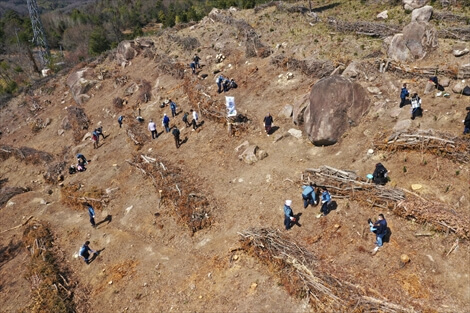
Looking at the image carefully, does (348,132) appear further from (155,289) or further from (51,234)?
(51,234)

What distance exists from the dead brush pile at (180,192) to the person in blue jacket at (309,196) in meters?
5.09

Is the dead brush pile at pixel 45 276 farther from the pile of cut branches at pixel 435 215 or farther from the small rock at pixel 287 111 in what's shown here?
the small rock at pixel 287 111

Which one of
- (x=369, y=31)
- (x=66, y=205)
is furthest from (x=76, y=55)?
(x=369, y=31)

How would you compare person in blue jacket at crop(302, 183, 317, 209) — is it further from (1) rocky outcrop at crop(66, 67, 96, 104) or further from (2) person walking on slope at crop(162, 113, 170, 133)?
(1) rocky outcrop at crop(66, 67, 96, 104)

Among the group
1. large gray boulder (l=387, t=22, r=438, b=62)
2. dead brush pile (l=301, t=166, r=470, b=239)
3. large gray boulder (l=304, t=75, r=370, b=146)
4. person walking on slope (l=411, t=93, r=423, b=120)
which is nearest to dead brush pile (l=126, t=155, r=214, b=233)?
dead brush pile (l=301, t=166, r=470, b=239)

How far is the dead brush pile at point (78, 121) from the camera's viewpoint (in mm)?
31484

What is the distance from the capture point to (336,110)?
18.7 metres

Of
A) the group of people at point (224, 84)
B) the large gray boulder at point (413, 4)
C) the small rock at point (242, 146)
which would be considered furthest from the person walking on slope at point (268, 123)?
the large gray boulder at point (413, 4)

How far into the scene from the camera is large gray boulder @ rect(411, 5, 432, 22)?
1005 inches

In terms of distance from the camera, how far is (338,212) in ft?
46.2

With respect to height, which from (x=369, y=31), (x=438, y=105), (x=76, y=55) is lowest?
(x=76, y=55)

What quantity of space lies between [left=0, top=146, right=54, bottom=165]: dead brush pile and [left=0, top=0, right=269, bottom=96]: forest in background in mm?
22070

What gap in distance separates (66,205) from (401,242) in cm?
2071

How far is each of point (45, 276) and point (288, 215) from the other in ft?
40.7
